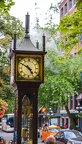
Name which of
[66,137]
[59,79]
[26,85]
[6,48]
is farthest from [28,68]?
[59,79]

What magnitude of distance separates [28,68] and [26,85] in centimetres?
38

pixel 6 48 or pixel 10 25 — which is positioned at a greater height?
pixel 10 25

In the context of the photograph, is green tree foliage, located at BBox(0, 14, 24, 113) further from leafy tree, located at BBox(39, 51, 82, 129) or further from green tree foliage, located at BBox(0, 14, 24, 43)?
leafy tree, located at BBox(39, 51, 82, 129)

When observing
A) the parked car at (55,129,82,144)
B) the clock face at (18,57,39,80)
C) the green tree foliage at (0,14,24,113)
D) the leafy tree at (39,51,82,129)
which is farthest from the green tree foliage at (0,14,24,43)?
the clock face at (18,57,39,80)

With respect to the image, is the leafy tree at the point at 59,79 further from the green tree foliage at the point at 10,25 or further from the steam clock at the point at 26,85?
the steam clock at the point at 26,85

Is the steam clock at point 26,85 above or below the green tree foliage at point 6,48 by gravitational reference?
below

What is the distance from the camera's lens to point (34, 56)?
800 cm

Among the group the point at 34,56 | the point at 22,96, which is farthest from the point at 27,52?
the point at 22,96

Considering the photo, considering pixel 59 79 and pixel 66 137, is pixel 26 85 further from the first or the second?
pixel 59 79

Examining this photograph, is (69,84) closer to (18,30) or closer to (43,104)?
(43,104)

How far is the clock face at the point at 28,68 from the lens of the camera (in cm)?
789

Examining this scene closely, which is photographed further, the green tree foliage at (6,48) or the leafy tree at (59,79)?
the leafy tree at (59,79)

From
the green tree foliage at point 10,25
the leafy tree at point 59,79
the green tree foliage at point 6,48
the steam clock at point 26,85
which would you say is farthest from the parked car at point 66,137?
the steam clock at point 26,85

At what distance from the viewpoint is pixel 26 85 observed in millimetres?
7809
